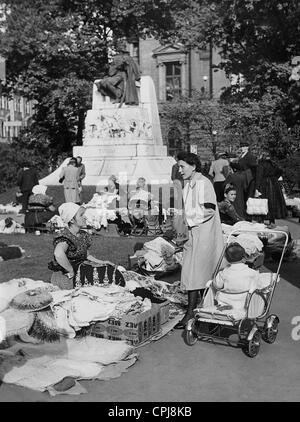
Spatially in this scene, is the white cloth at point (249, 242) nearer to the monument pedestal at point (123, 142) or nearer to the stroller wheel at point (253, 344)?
the stroller wheel at point (253, 344)

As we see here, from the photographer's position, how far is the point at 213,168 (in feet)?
57.6

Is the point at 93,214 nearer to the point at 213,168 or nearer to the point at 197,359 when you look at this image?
the point at 213,168

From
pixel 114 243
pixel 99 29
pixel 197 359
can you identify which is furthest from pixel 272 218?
pixel 99 29

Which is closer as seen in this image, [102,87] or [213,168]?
[213,168]

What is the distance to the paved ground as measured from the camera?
4637mm

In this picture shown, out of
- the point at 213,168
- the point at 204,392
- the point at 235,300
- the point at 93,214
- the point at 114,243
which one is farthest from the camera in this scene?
the point at 213,168

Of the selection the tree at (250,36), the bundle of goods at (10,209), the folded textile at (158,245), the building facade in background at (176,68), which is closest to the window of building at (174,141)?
the building facade in background at (176,68)

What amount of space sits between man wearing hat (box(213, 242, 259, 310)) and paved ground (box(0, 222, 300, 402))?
0.43 meters

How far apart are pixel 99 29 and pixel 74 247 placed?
31.0 m

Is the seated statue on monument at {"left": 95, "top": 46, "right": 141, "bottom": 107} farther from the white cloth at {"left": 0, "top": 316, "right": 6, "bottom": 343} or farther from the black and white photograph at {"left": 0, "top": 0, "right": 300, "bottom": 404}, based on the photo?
the white cloth at {"left": 0, "top": 316, "right": 6, "bottom": 343}

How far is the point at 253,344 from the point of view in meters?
5.62

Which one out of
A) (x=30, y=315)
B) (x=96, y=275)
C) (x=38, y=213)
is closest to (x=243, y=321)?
(x=96, y=275)

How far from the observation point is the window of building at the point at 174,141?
46906mm

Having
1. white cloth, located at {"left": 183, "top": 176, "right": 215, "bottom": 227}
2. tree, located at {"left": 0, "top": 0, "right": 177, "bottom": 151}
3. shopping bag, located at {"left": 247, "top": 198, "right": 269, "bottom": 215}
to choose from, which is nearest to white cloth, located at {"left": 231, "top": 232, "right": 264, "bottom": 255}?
white cloth, located at {"left": 183, "top": 176, "right": 215, "bottom": 227}
